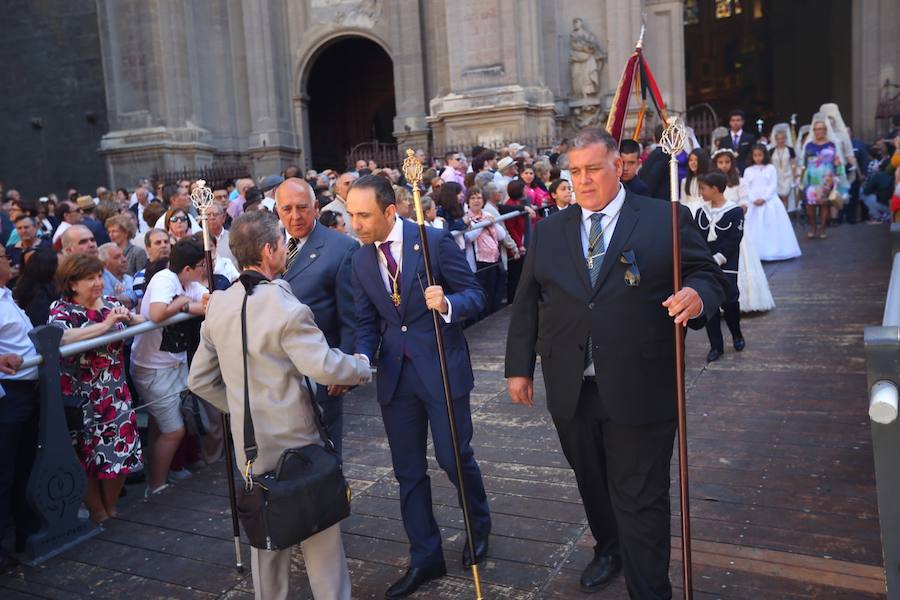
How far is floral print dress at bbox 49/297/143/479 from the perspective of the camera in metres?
5.21

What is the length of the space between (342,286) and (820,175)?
38.4 feet

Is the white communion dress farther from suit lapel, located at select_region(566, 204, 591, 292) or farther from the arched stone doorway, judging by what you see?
the arched stone doorway

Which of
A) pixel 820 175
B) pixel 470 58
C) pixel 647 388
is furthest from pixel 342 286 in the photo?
pixel 470 58

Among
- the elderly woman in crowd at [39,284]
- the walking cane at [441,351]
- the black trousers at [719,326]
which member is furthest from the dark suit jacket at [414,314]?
the black trousers at [719,326]

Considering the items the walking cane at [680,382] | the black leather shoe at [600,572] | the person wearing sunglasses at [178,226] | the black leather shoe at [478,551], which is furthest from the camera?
the person wearing sunglasses at [178,226]

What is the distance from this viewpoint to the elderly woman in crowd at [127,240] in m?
7.96

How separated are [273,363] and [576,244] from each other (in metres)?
1.35

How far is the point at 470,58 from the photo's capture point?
19.2 meters

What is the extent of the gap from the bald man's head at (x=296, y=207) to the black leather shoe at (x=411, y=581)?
191 cm

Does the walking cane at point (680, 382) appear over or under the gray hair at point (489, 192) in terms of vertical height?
under

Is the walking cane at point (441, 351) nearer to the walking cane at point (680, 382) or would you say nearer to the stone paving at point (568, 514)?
the stone paving at point (568, 514)

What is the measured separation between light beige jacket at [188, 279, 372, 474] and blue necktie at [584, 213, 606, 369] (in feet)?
3.20

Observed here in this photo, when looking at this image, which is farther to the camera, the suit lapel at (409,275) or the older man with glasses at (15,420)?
the older man with glasses at (15,420)

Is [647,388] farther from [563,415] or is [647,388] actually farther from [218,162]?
[218,162]
